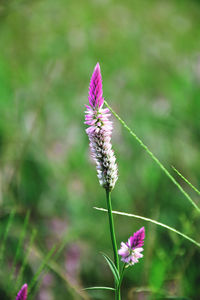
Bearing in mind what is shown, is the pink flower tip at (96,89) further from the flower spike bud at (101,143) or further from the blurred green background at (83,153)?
the blurred green background at (83,153)

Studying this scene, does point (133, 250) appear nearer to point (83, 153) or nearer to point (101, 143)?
point (101, 143)

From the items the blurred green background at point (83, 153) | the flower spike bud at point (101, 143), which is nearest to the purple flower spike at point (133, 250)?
the flower spike bud at point (101, 143)

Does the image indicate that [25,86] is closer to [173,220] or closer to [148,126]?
[148,126]

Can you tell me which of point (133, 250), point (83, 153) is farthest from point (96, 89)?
point (83, 153)

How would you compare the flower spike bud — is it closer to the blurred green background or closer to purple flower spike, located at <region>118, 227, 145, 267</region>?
purple flower spike, located at <region>118, 227, 145, 267</region>

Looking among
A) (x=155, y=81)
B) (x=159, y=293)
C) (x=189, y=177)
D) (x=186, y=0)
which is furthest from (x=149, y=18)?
(x=159, y=293)

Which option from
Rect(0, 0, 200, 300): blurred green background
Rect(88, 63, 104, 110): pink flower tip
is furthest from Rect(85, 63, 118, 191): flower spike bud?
Rect(0, 0, 200, 300): blurred green background
